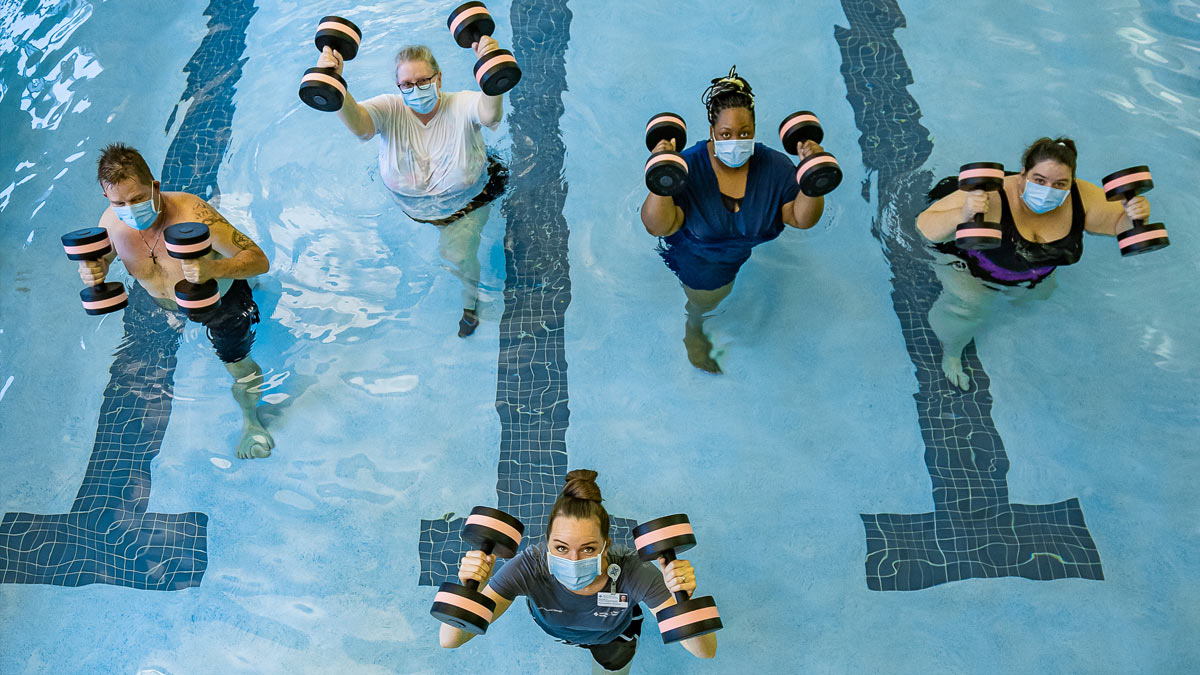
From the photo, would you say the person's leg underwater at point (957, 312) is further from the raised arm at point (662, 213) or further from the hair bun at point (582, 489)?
the hair bun at point (582, 489)

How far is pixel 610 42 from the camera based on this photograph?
21.7 ft

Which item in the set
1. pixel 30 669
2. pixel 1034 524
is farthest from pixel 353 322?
pixel 1034 524

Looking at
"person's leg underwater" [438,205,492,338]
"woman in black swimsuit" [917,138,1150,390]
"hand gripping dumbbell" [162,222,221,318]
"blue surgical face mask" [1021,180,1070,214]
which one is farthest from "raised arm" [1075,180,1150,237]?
"hand gripping dumbbell" [162,222,221,318]

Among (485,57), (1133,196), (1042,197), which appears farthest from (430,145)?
(1133,196)

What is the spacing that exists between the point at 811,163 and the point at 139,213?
3.06 m

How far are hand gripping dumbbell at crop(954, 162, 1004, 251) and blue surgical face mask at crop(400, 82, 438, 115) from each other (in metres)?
2.60

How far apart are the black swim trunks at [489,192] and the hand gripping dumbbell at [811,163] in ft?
5.54

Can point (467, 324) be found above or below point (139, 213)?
below

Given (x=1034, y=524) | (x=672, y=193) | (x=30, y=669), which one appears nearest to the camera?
(x=672, y=193)

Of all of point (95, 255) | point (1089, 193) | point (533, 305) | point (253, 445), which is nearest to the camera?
point (95, 255)

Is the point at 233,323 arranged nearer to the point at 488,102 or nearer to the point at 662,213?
the point at 488,102

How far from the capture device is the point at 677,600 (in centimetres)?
302

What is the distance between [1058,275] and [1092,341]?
1.66ft

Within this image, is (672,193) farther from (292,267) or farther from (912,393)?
(292,267)
